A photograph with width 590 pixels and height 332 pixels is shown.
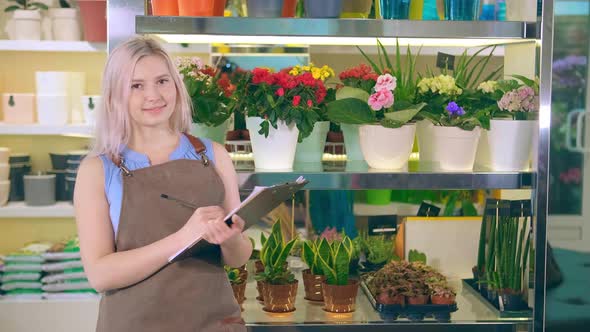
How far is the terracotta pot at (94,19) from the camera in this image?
4.01 metres

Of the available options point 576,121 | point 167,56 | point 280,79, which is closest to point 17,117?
point 280,79

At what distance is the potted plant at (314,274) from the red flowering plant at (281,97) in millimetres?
417

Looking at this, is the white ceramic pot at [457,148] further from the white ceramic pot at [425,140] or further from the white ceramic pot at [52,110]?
the white ceramic pot at [52,110]

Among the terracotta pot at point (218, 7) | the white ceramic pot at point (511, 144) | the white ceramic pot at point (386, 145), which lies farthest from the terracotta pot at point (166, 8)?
the white ceramic pot at point (511, 144)

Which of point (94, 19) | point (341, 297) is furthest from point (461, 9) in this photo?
point (94, 19)

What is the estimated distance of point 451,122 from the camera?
8.59 feet

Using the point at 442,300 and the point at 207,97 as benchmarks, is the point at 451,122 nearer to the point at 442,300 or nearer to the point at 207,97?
the point at 442,300

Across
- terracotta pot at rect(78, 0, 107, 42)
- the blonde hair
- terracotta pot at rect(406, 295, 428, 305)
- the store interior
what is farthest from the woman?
terracotta pot at rect(78, 0, 107, 42)

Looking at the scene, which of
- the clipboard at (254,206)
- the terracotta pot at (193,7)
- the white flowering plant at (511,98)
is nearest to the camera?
the clipboard at (254,206)

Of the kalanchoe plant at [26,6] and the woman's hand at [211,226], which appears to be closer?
the woman's hand at [211,226]

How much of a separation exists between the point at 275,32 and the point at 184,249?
871 millimetres

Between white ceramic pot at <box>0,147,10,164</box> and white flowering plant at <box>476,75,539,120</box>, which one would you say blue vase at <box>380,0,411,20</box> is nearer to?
white flowering plant at <box>476,75,539,120</box>

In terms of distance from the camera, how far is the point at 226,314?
203 cm

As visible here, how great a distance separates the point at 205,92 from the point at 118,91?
646 mm
